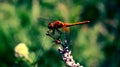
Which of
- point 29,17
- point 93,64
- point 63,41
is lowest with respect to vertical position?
point 63,41

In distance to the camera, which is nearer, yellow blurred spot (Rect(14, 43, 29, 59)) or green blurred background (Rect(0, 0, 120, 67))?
yellow blurred spot (Rect(14, 43, 29, 59))

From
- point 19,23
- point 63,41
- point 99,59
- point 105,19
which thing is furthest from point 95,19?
point 63,41

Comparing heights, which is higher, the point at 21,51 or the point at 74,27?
the point at 74,27

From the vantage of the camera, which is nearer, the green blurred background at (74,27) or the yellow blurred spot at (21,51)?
the yellow blurred spot at (21,51)

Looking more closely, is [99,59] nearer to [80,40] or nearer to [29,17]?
[80,40]

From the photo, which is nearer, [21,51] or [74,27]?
[21,51]

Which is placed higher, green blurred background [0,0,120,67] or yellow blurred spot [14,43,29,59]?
green blurred background [0,0,120,67]

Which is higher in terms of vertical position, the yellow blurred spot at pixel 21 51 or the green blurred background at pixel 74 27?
the green blurred background at pixel 74 27

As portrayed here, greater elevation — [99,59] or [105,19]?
[105,19]
